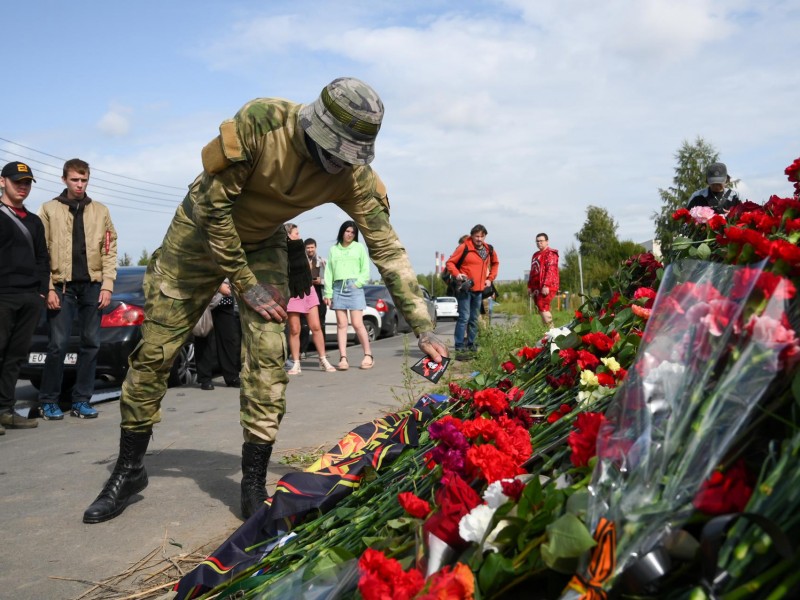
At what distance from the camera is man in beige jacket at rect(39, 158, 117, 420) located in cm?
713

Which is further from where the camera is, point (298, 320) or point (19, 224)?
point (298, 320)

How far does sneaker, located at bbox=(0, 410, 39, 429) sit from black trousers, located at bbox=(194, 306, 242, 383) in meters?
2.70

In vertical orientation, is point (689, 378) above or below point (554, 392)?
above

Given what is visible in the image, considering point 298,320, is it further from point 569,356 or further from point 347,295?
point 569,356

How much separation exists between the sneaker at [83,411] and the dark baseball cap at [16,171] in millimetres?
2134

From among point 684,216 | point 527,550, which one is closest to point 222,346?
point 684,216

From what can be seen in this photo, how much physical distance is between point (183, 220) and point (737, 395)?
318cm

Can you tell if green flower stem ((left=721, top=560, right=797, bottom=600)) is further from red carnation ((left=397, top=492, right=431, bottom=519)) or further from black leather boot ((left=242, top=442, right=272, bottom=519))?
black leather boot ((left=242, top=442, right=272, bottom=519))

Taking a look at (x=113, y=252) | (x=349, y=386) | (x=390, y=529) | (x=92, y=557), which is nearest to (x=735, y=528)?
(x=390, y=529)

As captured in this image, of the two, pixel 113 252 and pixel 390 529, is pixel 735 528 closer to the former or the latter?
pixel 390 529

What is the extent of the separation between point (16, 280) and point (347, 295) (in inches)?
198

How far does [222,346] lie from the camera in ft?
30.8

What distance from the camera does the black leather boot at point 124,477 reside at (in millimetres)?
4043

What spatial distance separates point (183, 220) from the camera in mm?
4027
